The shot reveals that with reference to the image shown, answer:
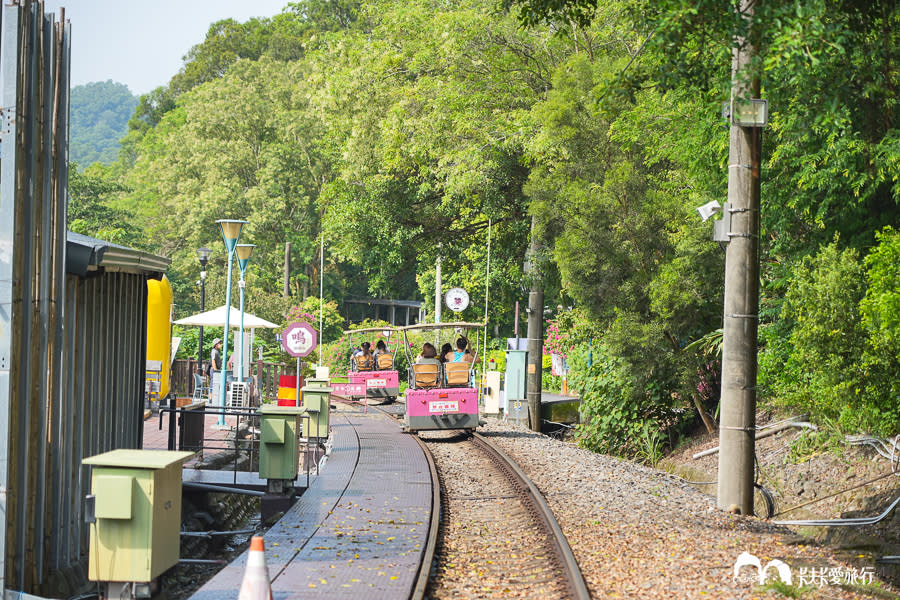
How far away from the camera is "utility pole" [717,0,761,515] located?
12320 mm

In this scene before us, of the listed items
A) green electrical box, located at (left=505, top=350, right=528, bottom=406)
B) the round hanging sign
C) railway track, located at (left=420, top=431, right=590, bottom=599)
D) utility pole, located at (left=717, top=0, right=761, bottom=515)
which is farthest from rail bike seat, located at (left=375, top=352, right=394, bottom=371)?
utility pole, located at (left=717, top=0, right=761, bottom=515)

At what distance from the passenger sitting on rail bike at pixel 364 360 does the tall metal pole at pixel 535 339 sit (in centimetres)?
533

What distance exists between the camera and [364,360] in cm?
3084

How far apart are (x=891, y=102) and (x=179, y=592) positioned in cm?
1074

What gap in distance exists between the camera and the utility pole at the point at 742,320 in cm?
1232

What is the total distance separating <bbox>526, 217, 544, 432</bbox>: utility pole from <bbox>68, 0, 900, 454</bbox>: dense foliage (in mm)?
373

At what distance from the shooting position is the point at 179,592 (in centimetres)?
1080

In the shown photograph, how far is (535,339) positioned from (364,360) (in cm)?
571

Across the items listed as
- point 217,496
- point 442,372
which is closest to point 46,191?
point 217,496

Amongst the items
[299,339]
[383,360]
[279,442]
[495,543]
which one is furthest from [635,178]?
[383,360]

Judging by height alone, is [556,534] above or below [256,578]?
below

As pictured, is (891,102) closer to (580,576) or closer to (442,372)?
(580,576)

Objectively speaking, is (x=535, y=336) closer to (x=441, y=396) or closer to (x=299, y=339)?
(x=441, y=396)

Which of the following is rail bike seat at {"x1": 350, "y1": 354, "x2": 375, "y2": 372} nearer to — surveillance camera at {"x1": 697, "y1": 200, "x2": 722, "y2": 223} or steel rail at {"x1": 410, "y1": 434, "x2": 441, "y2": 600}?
steel rail at {"x1": 410, "y1": 434, "x2": 441, "y2": 600}
